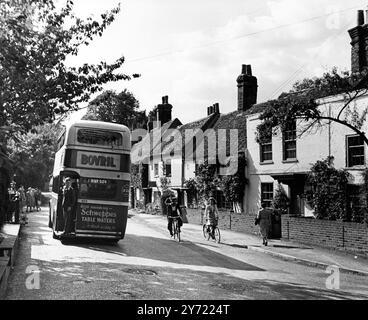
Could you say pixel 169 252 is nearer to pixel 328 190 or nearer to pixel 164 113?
pixel 328 190

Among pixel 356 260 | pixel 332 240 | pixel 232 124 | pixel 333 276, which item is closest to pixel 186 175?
pixel 232 124

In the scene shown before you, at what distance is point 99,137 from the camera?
16078 mm

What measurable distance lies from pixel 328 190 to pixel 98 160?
10.7 metres

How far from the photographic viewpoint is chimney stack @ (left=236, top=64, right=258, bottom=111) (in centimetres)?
3078

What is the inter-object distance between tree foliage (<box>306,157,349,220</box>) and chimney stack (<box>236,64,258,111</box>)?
36.6ft

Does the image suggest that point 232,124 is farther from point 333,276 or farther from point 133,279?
point 133,279

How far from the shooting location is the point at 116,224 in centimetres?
1655

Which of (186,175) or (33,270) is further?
(186,175)

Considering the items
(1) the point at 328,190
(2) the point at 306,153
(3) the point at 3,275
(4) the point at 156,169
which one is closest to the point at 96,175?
(3) the point at 3,275

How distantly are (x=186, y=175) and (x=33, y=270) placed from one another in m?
25.3

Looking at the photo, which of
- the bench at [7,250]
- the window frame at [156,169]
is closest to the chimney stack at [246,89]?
the window frame at [156,169]

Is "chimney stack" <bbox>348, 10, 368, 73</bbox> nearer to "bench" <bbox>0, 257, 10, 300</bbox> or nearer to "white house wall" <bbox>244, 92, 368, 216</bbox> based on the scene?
"white house wall" <bbox>244, 92, 368, 216</bbox>

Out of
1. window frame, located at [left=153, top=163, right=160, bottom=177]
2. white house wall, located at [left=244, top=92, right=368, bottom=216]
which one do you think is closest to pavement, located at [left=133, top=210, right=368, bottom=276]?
white house wall, located at [left=244, top=92, right=368, bottom=216]
